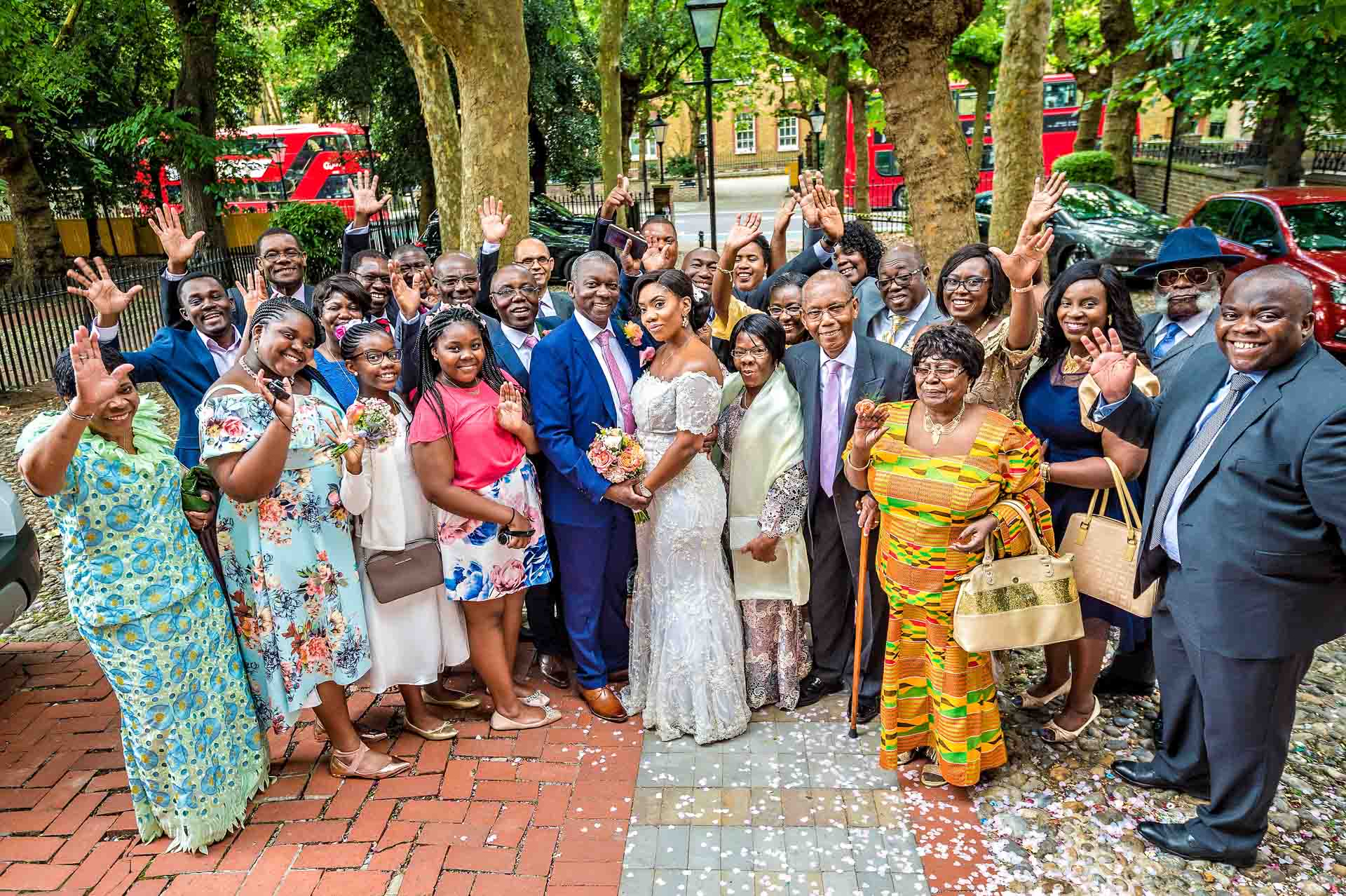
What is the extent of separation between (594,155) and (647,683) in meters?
20.5

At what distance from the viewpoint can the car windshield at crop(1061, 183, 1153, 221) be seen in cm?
1495

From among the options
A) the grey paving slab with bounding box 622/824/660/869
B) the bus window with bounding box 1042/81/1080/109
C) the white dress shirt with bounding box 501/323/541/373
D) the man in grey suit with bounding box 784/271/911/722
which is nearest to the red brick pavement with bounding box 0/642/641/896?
the grey paving slab with bounding box 622/824/660/869

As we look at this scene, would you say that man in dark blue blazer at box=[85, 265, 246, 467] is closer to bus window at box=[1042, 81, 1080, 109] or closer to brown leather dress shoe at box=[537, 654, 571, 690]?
brown leather dress shoe at box=[537, 654, 571, 690]

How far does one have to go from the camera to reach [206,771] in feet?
12.0

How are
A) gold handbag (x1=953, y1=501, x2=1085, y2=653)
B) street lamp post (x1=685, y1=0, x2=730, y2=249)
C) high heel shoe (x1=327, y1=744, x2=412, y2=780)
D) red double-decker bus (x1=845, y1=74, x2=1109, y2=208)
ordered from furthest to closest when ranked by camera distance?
red double-decker bus (x1=845, y1=74, x2=1109, y2=208), street lamp post (x1=685, y1=0, x2=730, y2=249), high heel shoe (x1=327, y1=744, x2=412, y2=780), gold handbag (x1=953, y1=501, x2=1085, y2=653)

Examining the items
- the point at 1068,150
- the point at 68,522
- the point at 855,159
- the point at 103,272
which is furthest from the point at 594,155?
the point at 68,522

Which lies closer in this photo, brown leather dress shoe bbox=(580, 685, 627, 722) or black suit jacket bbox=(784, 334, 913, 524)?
black suit jacket bbox=(784, 334, 913, 524)

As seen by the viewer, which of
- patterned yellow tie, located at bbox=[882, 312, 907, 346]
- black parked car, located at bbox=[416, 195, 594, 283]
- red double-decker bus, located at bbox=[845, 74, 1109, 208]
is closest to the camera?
patterned yellow tie, located at bbox=[882, 312, 907, 346]

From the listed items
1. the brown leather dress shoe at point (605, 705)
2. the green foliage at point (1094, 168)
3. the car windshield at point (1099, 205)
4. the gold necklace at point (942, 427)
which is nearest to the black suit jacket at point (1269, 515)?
the gold necklace at point (942, 427)

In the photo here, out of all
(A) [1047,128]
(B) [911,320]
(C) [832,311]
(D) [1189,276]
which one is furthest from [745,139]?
(C) [832,311]

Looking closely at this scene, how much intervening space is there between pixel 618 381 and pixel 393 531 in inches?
52.6

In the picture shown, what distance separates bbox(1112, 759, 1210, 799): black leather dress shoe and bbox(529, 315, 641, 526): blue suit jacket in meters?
2.65

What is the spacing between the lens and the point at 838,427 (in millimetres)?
4320

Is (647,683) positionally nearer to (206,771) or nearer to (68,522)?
(206,771)
